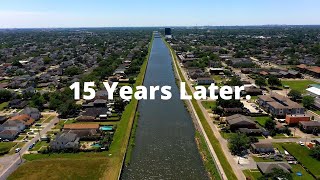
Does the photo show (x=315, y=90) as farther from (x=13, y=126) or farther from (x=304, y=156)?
(x=13, y=126)

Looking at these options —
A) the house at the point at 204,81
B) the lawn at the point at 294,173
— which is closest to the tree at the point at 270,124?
the lawn at the point at 294,173

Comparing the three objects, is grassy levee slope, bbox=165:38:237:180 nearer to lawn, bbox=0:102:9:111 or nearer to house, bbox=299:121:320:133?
house, bbox=299:121:320:133

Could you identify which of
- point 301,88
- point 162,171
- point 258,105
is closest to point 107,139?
point 162,171

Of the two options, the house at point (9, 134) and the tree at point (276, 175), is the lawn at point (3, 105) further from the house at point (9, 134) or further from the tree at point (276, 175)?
the tree at point (276, 175)

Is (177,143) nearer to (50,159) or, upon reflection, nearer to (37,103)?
(50,159)

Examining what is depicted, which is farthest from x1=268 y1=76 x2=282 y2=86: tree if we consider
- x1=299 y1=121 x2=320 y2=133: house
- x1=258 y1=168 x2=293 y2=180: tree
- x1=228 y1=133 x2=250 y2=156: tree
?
x1=258 y1=168 x2=293 y2=180: tree

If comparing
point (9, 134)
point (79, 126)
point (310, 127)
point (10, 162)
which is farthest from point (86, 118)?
point (310, 127)

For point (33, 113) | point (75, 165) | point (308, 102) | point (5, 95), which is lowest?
point (75, 165)
